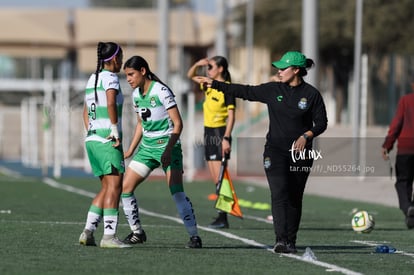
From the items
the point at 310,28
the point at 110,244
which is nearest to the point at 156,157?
the point at 110,244

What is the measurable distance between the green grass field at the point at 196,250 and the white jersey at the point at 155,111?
1172 millimetres

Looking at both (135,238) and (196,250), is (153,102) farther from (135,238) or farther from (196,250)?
(196,250)

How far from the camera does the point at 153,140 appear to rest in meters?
14.2

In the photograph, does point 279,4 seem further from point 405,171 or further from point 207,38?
point 405,171

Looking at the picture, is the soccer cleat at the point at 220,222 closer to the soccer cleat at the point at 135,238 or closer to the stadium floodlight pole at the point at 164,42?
the soccer cleat at the point at 135,238

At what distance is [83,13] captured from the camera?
312 feet

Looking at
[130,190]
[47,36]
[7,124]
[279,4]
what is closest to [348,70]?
[279,4]

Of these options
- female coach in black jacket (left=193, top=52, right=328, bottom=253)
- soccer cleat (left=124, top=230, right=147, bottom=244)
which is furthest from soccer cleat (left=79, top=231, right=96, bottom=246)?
female coach in black jacket (left=193, top=52, right=328, bottom=253)

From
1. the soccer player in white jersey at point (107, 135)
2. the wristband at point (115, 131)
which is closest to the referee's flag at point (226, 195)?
the soccer player in white jersey at point (107, 135)

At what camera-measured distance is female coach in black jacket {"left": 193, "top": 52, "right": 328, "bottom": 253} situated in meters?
13.7

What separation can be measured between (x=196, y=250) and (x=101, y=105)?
1765 mm

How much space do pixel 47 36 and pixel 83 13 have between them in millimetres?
3639

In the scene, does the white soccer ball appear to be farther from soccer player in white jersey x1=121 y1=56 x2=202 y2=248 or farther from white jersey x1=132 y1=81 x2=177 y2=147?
white jersey x1=132 y1=81 x2=177 y2=147

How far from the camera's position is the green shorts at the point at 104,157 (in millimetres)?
13562
